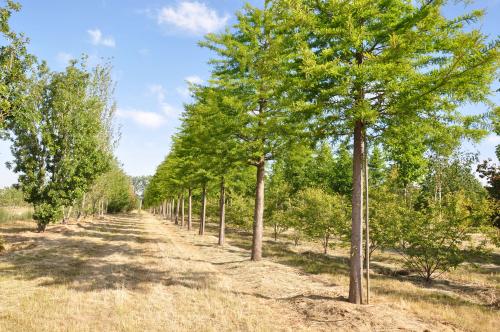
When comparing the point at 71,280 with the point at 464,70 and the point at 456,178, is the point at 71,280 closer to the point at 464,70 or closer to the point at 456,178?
the point at 464,70

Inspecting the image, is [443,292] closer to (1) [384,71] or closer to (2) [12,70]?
(1) [384,71]

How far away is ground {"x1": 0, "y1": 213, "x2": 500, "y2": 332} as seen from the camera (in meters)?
7.36

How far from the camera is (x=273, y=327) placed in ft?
24.0

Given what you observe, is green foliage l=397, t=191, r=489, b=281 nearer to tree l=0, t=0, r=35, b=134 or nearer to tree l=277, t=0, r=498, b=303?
tree l=277, t=0, r=498, b=303

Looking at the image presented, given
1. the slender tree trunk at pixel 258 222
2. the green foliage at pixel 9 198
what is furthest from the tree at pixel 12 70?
the green foliage at pixel 9 198

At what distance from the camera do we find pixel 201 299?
934 cm

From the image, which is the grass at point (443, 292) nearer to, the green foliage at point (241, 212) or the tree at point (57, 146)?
the green foliage at point (241, 212)

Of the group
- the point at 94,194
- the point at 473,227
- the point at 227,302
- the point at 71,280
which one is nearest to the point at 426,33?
the point at 227,302

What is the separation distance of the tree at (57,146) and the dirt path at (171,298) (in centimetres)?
1106

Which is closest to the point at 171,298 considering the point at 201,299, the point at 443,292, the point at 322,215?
the point at 201,299

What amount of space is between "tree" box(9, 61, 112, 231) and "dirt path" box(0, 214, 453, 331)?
Answer: 36.3 ft

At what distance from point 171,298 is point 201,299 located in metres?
0.77

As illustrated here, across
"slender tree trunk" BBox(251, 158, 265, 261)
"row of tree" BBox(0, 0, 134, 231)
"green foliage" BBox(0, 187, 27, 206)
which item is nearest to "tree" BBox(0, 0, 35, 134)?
"row of tree" BBox(0, 0, 134, 231)

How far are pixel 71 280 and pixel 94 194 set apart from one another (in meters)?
34.8
